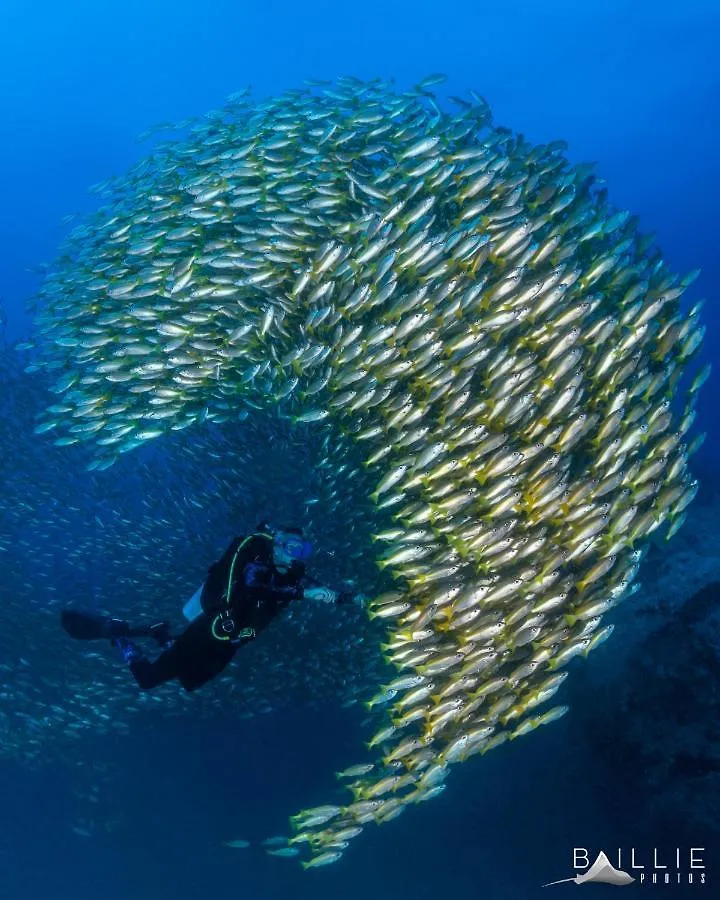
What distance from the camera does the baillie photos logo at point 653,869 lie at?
29.6 feet

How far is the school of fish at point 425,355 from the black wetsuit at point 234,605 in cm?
85

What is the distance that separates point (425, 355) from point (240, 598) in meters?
2.53

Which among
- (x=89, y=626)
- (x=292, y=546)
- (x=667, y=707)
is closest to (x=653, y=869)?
(x=667, y=707)

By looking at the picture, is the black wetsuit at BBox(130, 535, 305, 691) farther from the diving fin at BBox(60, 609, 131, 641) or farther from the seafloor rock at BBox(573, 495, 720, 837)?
the seafloor rock at BBox(573, 495, 720, 837)

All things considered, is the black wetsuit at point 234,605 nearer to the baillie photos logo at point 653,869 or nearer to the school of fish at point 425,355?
the school of fish at point 425,355

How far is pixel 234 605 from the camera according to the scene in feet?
18.0

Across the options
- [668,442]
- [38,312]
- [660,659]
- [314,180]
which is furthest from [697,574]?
[38,312]

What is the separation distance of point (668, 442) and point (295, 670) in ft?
19.5

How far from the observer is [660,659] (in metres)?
8.98

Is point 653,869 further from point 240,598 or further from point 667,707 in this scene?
point 240,598

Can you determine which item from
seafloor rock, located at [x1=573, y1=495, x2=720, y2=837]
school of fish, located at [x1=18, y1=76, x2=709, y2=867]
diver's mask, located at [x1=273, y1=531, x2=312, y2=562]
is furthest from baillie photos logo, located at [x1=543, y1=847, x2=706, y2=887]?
diver's mask, located at [x1=273, y1=531, x2=312, y2=562]

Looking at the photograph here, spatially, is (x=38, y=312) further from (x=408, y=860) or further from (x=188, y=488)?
(x=408, y=860)

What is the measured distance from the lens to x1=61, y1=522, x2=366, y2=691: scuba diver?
5207 mm

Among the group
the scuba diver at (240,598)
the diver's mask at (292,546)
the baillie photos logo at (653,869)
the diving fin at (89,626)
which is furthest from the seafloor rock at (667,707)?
the diving fin at (89,626)
